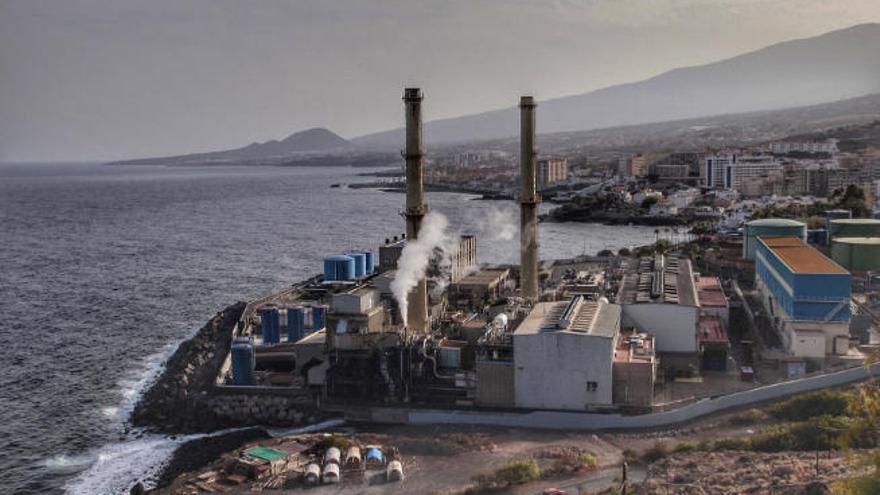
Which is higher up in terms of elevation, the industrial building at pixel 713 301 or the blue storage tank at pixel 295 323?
the industrial building at pixel 713 301

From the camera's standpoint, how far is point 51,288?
855 inches

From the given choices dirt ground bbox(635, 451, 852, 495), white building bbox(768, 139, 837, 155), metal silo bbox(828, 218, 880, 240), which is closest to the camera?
dirt ground bbox(635, 451, 852, 495)

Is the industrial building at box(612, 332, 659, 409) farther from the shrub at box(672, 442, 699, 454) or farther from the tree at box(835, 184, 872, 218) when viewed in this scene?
the tree at box(835, 184, 872, 218)

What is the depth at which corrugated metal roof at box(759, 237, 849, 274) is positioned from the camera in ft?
40.5

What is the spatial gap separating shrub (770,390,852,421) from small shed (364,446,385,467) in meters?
4.43

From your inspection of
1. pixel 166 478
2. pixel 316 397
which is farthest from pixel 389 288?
pixel 166 478

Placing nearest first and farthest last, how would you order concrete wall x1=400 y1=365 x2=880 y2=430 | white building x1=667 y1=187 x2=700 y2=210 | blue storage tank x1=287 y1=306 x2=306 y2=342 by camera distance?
concrete wall x1=400 y1=365 x2=880 y2=430
blue storage tank x1=287 y1=306 x2=306 y2=342
white building x1=667 y1=187 x2=700 y2=210

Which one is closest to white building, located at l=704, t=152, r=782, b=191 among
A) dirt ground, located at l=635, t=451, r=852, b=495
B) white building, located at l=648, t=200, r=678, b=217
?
white building, located at l=648, t=200, r=678, b=217

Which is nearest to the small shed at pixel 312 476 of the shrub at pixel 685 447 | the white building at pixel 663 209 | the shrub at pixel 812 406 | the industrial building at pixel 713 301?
the shrub at pixel 685 447

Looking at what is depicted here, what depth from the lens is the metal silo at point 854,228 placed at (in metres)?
18.6

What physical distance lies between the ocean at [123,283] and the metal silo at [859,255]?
9.51m

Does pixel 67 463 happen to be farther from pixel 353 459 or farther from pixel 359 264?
pixel 359 264

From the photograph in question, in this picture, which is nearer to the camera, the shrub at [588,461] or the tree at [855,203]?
the shrub at [588,461]

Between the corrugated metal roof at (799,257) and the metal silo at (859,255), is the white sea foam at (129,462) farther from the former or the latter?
the metal silo at (859,255)
